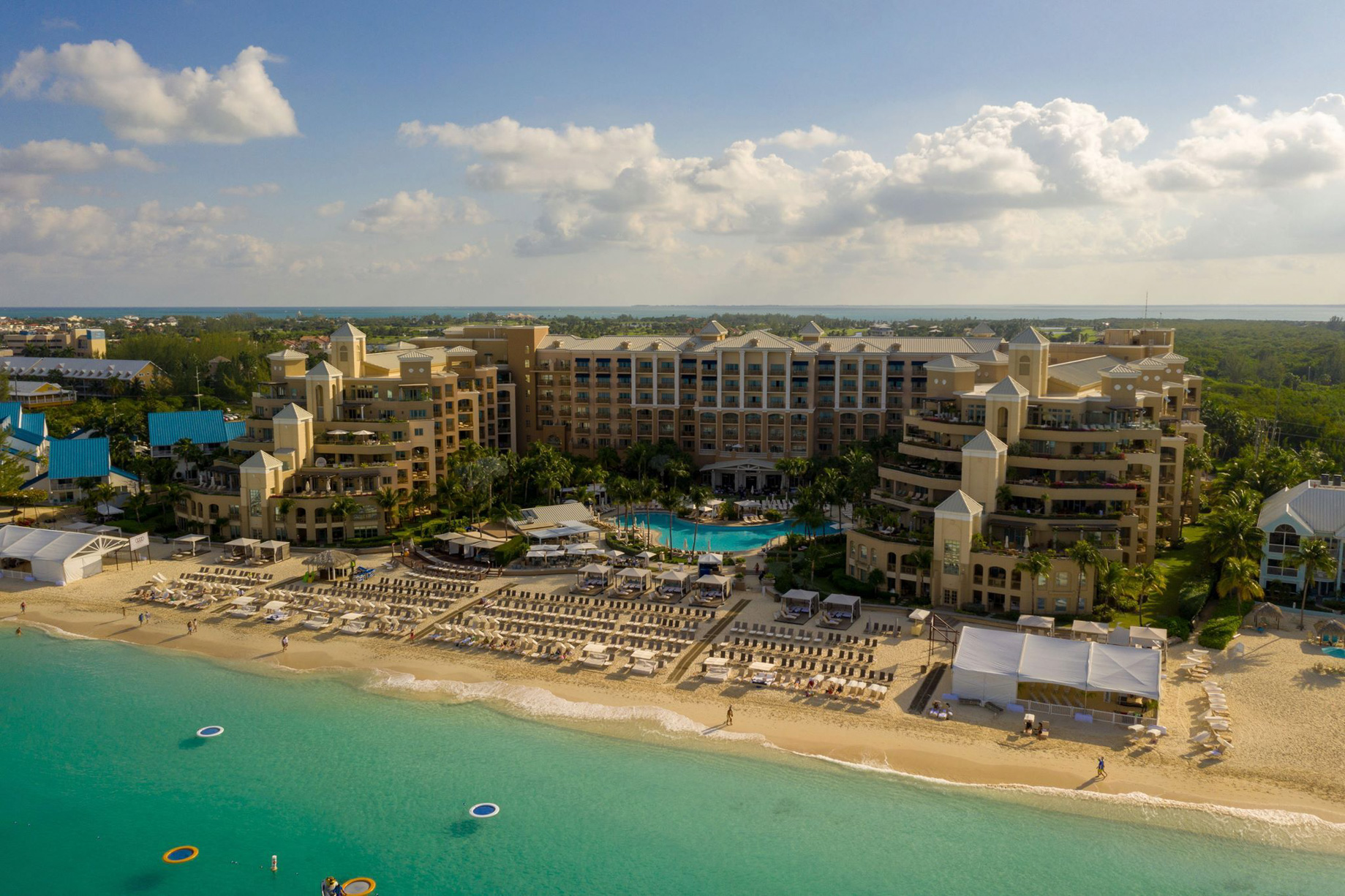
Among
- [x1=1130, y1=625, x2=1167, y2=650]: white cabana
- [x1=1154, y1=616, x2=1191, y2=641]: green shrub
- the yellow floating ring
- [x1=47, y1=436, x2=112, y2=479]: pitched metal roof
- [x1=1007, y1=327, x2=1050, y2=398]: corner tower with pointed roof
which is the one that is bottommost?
the yellow floating ring

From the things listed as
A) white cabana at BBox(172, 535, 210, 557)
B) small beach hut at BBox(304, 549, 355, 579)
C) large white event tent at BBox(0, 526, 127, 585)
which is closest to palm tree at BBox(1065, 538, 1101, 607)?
small beach hut at BBox(304, 549, 355, 579)

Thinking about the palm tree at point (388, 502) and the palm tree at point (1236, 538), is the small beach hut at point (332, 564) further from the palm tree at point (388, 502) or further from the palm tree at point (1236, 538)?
the palm tree at point (1236, 538)

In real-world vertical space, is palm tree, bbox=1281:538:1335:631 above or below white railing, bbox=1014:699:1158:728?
above

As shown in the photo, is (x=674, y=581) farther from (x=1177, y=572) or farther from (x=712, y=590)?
(x=1177, y=572)

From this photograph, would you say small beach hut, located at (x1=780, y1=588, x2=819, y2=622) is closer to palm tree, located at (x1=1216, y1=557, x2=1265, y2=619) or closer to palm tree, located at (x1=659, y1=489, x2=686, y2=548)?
palm tree, located at (x1=659, y1=489, x2=686, y2=548)

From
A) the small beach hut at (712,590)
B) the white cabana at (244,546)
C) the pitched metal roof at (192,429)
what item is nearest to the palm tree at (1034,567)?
the small beach hut at (712,590)
